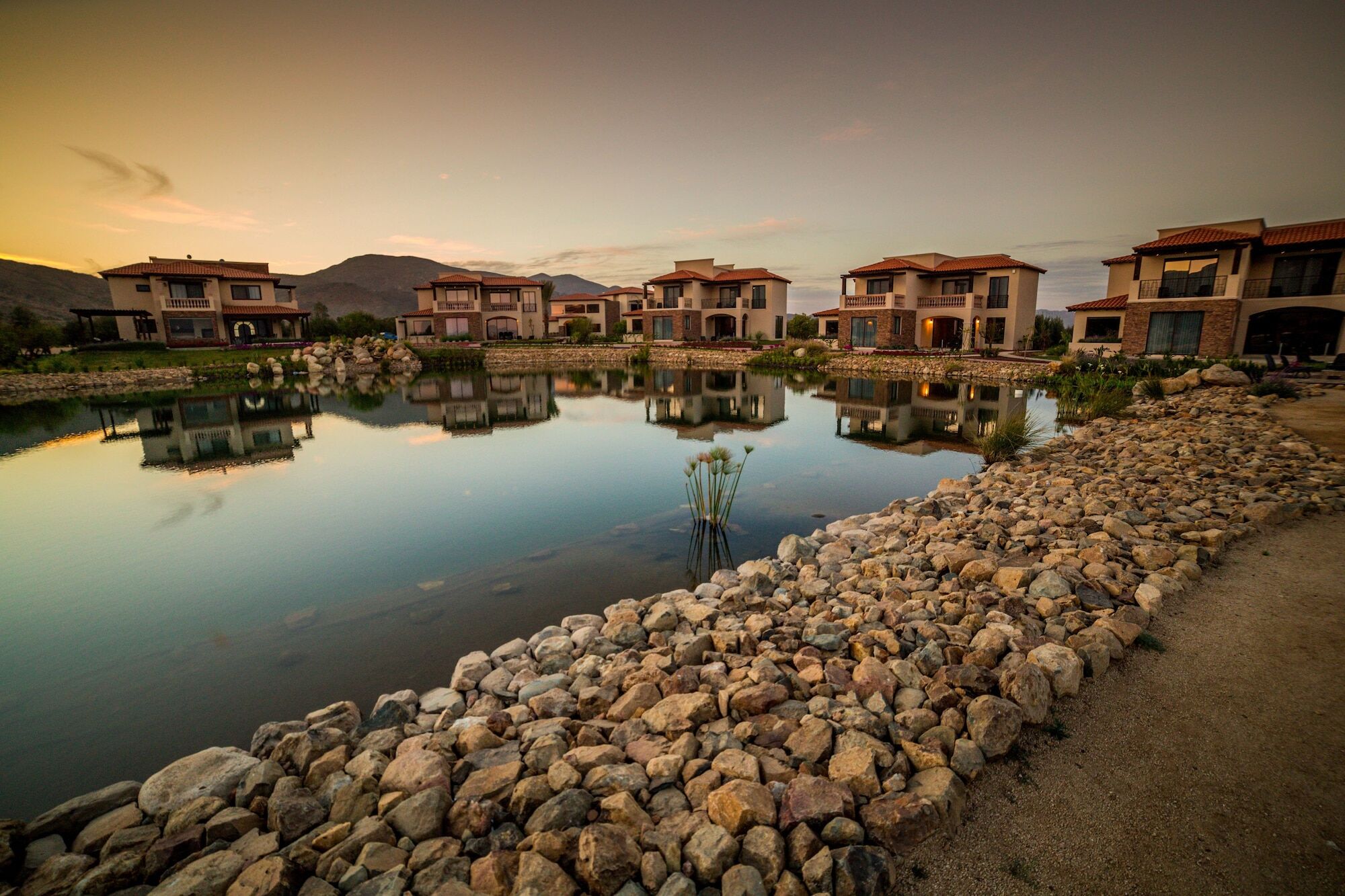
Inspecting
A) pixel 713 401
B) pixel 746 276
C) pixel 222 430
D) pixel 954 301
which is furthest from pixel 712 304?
pixel 222 430

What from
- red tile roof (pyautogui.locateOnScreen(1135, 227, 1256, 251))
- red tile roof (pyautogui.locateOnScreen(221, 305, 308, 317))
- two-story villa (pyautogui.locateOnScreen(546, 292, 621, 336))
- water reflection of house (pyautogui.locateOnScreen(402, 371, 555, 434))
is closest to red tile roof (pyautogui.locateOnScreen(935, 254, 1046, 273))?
red tile roof (pyautogui.locateOnScreen(1135, 227, 1256, 251))

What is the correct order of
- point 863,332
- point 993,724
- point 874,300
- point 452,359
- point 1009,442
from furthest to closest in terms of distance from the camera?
1. point 452,359
2. point 863,332
3. point 874,300
4. point 1009,442
5. point 993,724

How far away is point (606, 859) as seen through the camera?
3086 mm

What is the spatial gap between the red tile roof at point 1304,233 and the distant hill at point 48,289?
165m

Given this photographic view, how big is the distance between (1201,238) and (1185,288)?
2504mm

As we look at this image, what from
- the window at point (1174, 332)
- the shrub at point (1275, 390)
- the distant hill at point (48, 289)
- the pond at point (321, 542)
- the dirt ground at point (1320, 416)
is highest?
the distant hill at point (48, 289)

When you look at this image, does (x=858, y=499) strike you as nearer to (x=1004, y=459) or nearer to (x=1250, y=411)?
(x=1004, y=459)

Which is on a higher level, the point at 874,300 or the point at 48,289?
the point at 48,289

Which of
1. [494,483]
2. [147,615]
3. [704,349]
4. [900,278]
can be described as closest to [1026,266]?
[900,278]

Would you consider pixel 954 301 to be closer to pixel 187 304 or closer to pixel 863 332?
pixel 863 332

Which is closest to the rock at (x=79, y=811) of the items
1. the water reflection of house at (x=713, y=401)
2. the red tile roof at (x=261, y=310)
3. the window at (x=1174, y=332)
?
the water reflection of house at (x=713, y=401)

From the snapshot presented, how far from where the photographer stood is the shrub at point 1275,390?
57.8ft

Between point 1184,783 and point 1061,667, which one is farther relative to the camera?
point 1061,667

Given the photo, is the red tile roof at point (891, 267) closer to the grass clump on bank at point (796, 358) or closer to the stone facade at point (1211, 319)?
the grass clump on bank at point (796, 358)
